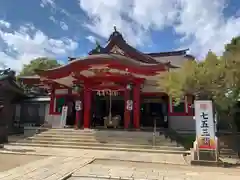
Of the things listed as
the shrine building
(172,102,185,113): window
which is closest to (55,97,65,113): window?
the shrine building

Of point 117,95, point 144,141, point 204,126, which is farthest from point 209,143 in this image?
point 117,95

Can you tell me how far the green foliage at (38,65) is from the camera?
1238 inches

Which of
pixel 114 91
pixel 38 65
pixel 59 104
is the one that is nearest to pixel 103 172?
pixel 114 91

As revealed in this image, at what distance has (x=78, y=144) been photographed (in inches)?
436

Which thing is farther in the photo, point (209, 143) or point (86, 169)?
point (209, 143)

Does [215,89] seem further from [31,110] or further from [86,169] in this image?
[31,110]

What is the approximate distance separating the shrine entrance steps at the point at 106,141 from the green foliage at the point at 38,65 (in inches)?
812

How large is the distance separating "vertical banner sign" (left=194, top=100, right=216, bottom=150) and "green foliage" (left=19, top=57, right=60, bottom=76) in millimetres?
25977

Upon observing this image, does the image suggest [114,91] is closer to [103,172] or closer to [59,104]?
[59,104]

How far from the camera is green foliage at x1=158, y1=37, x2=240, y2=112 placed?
8.57 m

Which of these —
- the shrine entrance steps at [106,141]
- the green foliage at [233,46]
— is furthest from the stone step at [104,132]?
the green foliage at [233,46]

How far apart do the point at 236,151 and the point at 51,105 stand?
12066 millimetres

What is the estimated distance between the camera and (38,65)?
31.8m

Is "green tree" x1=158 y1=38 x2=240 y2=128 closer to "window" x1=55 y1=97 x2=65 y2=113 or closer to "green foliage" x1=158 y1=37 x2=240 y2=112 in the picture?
"green foliage" x1=158 y1=37 x2=240 y2=112
